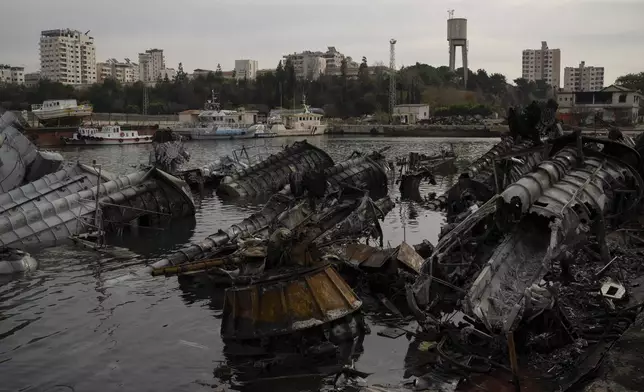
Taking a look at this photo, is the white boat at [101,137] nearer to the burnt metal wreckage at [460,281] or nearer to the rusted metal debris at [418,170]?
the rusted metal debris at [418,170]

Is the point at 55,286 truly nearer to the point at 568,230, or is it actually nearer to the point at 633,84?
the point at 568,230

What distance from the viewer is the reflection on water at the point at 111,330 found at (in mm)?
16719


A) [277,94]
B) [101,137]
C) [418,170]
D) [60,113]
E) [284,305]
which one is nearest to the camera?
[284,305]

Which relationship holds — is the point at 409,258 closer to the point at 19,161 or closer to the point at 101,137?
the point at 19,161

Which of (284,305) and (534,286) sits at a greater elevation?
(534,286)

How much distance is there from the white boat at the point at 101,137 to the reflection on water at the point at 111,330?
77.7m

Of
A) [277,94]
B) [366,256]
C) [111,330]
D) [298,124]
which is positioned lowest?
[111,330]

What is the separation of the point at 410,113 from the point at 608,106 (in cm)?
5523

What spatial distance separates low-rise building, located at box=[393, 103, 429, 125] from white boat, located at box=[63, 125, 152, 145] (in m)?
77.0

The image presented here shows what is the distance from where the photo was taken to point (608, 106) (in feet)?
394

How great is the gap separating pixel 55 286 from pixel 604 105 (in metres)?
119

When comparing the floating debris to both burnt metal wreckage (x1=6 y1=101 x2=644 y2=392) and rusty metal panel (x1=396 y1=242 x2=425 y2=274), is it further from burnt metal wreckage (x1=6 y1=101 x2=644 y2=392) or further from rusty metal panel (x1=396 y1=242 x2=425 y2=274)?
rusty metal panel (x1=396 y1=242 x2=425 y2=274)

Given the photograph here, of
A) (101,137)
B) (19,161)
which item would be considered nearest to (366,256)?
(19,161)

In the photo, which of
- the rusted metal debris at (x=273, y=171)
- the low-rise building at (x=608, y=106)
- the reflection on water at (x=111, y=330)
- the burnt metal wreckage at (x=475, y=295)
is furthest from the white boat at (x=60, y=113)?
the burnt metal wreckage at (x=475, y=295)
